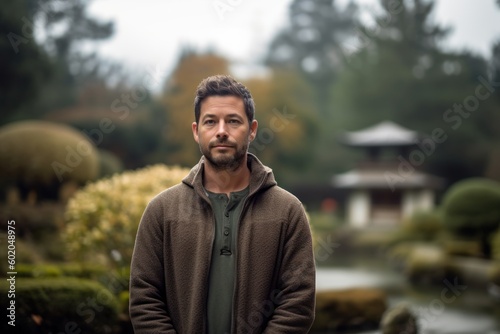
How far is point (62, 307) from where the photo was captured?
6668mm

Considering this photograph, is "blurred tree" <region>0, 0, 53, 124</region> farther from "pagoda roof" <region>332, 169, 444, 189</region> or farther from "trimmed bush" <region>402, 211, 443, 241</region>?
"pagoda roof" <region>332, 169, 444, 189</region>

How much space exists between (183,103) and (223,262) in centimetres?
3058

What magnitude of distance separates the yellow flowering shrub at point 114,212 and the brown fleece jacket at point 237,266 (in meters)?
6.19

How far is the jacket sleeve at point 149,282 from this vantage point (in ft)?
9.61

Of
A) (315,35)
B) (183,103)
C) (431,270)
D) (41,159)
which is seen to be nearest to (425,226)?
(431,270)

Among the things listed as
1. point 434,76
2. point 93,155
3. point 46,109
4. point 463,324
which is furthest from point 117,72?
point 463,324

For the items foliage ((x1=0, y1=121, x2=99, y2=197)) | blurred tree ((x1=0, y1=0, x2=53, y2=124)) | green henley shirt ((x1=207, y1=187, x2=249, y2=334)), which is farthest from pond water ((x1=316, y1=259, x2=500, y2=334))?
blurred tree ((x1=0, y1=0, x2=53, y2=124))

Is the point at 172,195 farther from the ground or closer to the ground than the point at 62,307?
farther from the ground

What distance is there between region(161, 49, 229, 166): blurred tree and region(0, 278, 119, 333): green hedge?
25.0 meters

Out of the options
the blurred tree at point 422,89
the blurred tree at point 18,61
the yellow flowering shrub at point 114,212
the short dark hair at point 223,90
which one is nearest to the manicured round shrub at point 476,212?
the yellow flowering shrub at point 114,212

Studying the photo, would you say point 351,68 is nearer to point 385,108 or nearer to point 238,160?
point 385,108

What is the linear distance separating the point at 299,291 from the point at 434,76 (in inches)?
1522

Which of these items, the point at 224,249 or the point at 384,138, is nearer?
the point at 224,249

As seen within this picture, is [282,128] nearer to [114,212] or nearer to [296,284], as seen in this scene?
[114,212]
